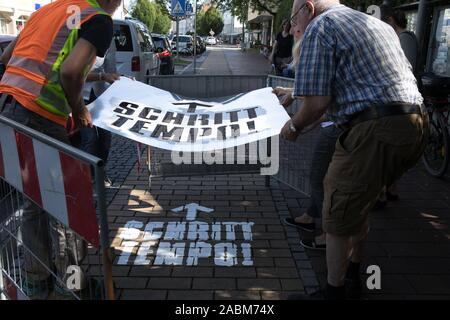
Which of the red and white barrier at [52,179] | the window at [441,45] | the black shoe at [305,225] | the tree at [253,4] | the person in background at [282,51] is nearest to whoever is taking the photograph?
the red and white barrier at [52,179]

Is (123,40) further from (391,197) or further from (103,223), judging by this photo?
(103,223)

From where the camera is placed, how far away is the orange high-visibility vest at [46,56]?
261cm

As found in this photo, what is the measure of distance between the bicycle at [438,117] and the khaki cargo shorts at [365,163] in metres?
3.20

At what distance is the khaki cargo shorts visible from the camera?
2.38 metres

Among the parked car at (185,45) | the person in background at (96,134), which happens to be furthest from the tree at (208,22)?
the person in background at (96,134)

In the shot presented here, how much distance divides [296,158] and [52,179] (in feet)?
9.61

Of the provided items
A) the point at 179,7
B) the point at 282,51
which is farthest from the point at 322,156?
the point at 179,7

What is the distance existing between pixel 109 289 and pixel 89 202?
1.27ft

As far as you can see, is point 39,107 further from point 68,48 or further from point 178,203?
point 178,203

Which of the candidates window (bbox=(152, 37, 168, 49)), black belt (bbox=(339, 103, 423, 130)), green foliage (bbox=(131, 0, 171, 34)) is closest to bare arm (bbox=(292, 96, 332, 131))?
black belt (bbox=(339, 103, 423, 130))

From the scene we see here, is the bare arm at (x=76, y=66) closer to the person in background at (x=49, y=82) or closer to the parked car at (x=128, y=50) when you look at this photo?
the person in background at (x=49, y=82)

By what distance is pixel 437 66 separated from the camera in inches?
388

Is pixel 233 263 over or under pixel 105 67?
under
